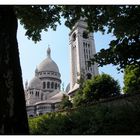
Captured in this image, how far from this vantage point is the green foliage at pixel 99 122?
31.3ft

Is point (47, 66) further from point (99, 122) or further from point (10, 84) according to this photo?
point (10, 84)

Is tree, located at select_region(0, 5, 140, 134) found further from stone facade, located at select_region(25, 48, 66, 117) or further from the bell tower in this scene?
stone facade, located at select_region(25, 48, 66, 117)

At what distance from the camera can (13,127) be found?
618 cm

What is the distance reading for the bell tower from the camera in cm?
6988

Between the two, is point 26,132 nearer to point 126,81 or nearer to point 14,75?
point 14,75

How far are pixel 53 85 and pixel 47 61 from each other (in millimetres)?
6893

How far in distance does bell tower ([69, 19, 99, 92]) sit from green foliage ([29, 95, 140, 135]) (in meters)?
55.4

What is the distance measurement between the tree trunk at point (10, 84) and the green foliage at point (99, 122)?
12.6 feet

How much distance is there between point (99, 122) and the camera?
10328mm

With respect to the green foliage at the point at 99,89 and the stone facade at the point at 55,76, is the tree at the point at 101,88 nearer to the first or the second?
the green foliage at the point at 99,89

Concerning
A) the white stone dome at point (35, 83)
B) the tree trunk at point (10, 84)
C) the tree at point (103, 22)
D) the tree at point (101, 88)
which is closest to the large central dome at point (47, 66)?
the white stone dome at point (35, 83)

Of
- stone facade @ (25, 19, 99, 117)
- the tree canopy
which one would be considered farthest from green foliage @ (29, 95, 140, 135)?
stone facade @ (25, 19, 99, 117)

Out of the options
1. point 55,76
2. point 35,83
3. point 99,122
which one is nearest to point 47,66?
point 55,76

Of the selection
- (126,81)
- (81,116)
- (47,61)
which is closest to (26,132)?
(81,116)
